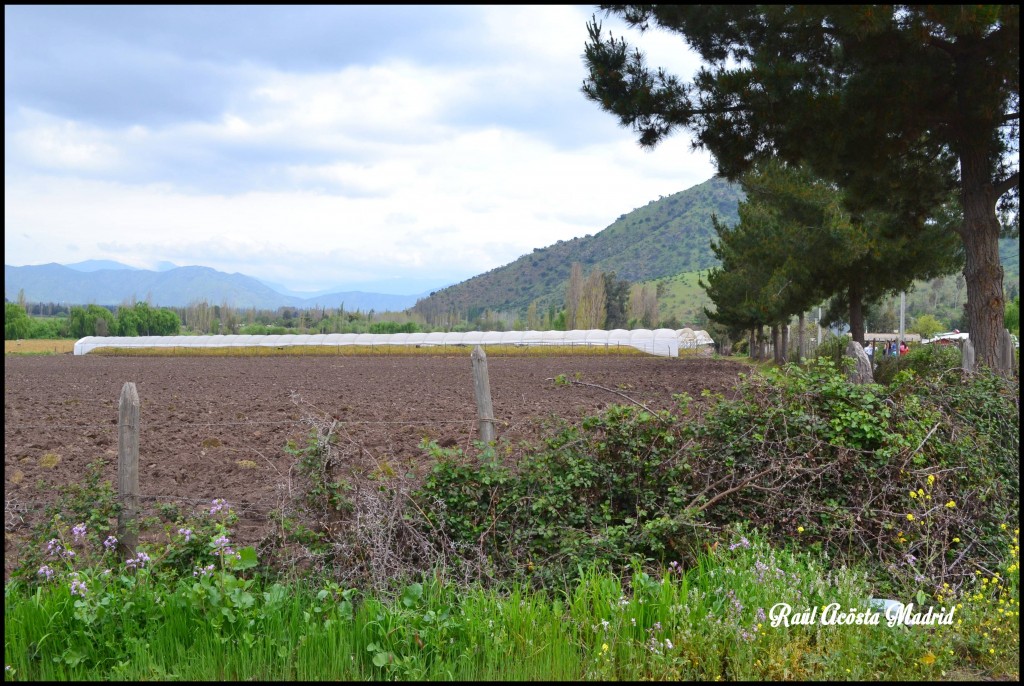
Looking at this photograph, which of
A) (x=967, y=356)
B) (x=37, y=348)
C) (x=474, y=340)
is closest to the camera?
(x=967, y=356)

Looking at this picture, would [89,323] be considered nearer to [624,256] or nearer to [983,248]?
[624,256]

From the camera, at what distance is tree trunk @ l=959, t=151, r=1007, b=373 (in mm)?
9117

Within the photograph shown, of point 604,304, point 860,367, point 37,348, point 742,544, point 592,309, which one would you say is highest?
point 604,304

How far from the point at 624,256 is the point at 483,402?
5411 inches

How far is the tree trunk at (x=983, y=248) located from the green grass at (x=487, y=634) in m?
6.39

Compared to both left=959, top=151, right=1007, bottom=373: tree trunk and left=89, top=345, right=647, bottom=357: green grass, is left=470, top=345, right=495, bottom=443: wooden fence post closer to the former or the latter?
left=959, top=151, right=1007, bottom=373: tree trunk

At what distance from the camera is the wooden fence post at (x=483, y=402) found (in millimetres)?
5477

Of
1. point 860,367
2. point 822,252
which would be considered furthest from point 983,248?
point 822,252

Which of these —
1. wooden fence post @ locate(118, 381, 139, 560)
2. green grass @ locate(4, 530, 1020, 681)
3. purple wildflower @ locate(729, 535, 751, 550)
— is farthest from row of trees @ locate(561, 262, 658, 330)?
green grass @ locate(4, 530, 1020, 681)

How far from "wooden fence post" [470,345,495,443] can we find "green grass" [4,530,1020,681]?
5.16 ft

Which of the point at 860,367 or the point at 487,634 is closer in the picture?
the point at 487,634

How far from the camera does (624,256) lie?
14012 cm

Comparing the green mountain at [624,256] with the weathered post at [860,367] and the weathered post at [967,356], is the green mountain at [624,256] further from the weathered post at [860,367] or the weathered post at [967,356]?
the weathered post at [860,367]

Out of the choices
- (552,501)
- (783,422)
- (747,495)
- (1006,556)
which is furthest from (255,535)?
(1006,556)
